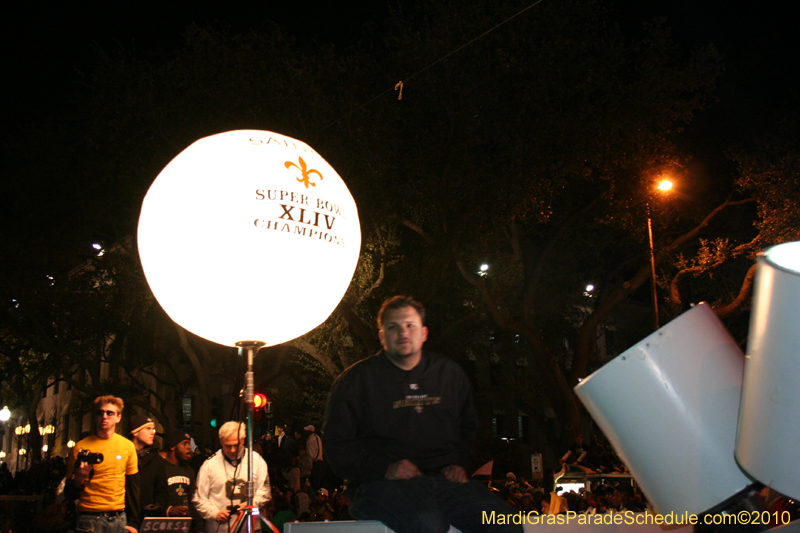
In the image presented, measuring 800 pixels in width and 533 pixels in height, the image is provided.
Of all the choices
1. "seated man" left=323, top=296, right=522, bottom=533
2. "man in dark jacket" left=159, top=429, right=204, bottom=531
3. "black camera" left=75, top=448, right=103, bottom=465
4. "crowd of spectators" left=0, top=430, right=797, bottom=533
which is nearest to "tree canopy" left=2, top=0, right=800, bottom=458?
"crowd of spectators" left=0, top=430, right=797, bottom=533

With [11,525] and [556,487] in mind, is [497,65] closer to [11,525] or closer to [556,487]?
[556,487]

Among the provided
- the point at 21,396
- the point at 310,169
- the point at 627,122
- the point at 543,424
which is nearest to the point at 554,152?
the point at 627,122

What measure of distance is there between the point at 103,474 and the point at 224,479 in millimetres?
1036

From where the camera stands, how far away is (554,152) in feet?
45.5

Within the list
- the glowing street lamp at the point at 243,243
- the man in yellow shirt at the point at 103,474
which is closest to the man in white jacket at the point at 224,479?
the man in yellow shirt at the point at 103,474

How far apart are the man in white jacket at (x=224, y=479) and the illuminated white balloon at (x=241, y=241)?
7.31 feet

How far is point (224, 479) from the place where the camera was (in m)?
5.77

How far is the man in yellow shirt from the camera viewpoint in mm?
5324

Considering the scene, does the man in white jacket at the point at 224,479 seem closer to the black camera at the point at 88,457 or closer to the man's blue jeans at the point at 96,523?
the man's blue jeans at the point at 96,523

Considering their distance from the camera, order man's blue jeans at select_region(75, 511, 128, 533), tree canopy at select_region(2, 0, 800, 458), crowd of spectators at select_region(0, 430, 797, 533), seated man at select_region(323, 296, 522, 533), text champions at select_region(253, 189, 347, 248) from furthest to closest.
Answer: tree canopy at select_region(2, 0, 800, 458) → crowd of spectators at select_region(0, 430, 797, 533) → man's blue jeans at select_region(75, 511, 128, 533) → text champions at select_region(253, 189, 347, 248) → seated man at select_region(323, 296, 522, 533)

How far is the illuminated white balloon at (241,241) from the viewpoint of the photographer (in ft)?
11.2

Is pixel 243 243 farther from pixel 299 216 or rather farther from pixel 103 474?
pixel 103 474

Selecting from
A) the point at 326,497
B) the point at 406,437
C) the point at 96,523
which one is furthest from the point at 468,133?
the point at 406,437

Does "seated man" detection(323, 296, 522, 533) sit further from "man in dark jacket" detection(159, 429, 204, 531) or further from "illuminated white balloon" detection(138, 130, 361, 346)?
"man in dark jacket" detection(159, 429, 204, 531)
